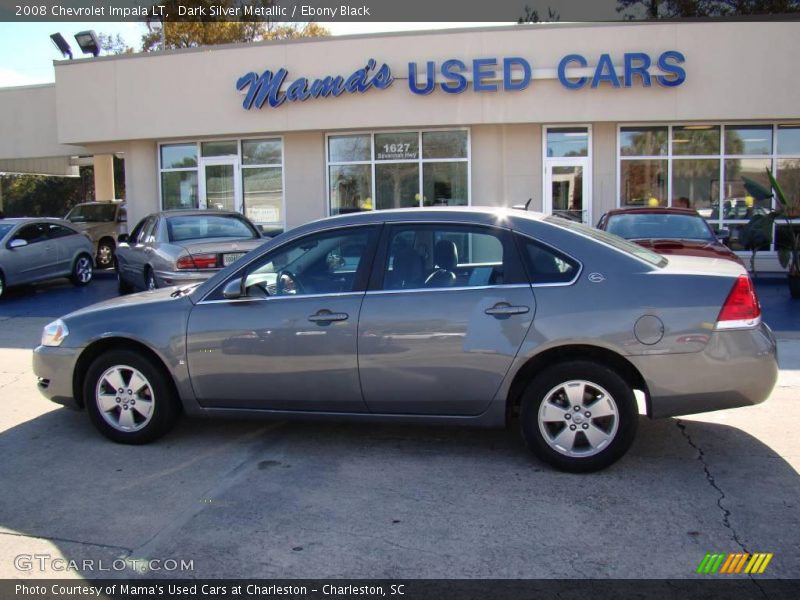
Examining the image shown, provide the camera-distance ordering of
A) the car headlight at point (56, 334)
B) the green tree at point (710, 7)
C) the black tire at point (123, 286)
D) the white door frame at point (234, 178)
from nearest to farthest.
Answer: the car headlight at point (56, 334) < the black tire at point (123, 286) < the white door frame at point (234, 178) < the green tree at point (710, 7)

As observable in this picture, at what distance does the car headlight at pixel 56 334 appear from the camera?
5402 mm

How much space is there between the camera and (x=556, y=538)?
12.5 feet

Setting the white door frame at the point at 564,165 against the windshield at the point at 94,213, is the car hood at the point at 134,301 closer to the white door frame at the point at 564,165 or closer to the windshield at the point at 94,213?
the white door frame at the point at 564,165

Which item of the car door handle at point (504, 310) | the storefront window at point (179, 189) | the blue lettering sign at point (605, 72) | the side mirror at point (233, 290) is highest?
the blue lettering sign at point (605, 72)

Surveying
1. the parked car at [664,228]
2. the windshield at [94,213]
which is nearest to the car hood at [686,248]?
the parked car at [664,228]

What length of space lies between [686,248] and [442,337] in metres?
5.41

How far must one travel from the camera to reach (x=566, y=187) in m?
15.9

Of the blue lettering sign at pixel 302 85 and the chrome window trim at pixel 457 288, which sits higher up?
the blue lettering sign at pixel 302 85

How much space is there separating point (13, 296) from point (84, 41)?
803 cm

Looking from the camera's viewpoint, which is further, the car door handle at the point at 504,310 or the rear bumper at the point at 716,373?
the car door handle at the point at 504,310

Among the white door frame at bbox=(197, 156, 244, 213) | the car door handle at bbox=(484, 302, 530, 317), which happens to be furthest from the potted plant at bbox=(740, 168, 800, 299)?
the white door frame at bbox=(197, 156, 244, 213)

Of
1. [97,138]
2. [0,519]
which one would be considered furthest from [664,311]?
[97,138]

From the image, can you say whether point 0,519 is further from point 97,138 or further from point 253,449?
point 97,138

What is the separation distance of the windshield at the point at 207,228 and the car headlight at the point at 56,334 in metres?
5.33
